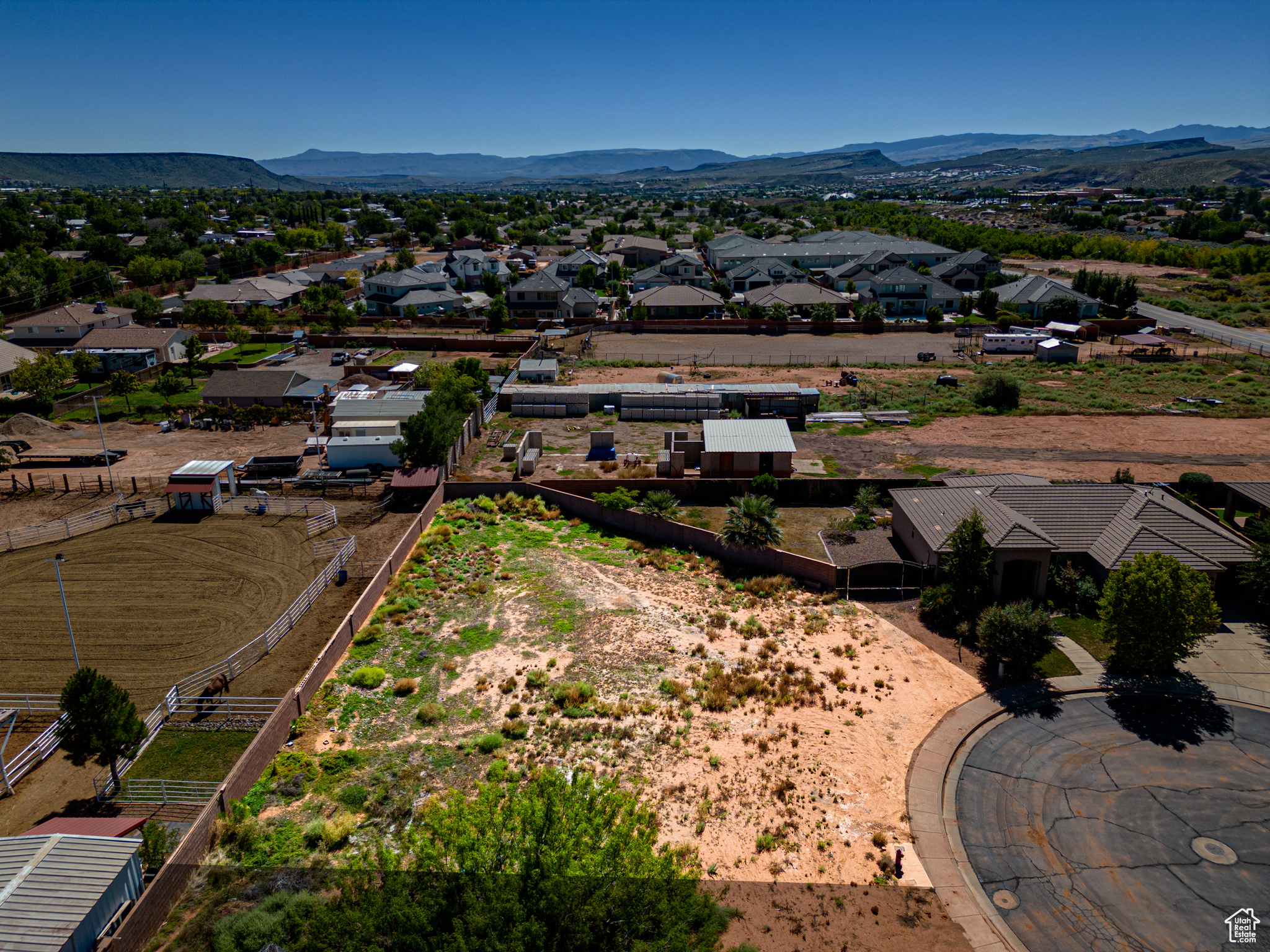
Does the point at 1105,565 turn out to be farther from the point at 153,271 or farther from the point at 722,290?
the point at 153,271

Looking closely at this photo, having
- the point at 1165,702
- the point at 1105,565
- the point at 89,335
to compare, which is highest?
the point at 89,335

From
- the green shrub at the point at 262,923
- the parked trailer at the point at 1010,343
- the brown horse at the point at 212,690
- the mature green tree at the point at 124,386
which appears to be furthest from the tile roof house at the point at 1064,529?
the mature green tree at the point at 124,386

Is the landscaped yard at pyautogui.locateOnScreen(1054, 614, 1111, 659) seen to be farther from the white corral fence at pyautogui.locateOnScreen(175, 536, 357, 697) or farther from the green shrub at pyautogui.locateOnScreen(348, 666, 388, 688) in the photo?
the white corral fence at pyautogui.locateOnScreen(175, 536, 357, 697)

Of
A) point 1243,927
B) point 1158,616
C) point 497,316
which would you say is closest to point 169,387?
point 497,316

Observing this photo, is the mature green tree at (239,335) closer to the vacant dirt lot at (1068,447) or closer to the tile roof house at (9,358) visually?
the tile roof house at (9,358)

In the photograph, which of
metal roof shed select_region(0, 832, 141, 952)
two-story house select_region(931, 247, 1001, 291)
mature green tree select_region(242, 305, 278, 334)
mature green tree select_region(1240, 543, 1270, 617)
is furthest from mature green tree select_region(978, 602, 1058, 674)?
two-story house select_region(931, 247, 1001, 291)

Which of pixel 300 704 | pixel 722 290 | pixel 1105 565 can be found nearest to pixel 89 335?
pixel 300 704
